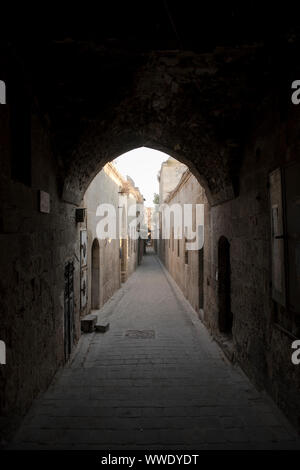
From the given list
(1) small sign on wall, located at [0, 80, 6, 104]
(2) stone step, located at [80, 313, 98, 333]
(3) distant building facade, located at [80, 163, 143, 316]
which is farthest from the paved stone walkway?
(1) small sign on wall, located at [0, 80, 6, 104]

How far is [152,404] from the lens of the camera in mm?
3561

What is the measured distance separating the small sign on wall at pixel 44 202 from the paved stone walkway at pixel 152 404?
2401 millimetres

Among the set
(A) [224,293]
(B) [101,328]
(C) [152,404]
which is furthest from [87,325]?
(C) [152,404]

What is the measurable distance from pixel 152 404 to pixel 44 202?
9.58 feet

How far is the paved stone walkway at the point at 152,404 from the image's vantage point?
2824 millimetres

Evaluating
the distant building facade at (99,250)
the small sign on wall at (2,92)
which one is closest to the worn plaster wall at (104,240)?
the distant building facade at (99,250)

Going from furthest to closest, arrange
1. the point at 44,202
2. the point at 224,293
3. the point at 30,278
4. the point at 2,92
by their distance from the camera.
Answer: the point at 224,293 → the point at 44,202 → the point at 30,278 → the point at 2,92

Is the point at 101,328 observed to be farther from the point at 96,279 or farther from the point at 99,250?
the point at 99,250

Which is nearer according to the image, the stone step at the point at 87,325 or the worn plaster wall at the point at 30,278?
the worn plaster wall at the point at 30,278

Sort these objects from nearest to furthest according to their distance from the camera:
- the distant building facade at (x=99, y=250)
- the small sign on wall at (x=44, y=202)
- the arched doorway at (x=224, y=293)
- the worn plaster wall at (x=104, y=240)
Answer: the small sign on wall at (x=44, y=202) → the arched doorway at (x=224, y=293) → the distant building facade at (x=99, y=250) → the worn plaster wall at (x=104, y=240)

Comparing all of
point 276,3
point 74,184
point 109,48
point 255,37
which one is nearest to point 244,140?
point 255,37

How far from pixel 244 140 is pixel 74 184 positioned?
3039 mm

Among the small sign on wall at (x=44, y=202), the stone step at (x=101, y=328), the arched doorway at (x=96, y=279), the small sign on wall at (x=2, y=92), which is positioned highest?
the small sign on wall at (x=2, y=92)

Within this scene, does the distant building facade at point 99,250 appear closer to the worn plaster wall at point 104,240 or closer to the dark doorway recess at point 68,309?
the worn plaster wall at point 104,240
